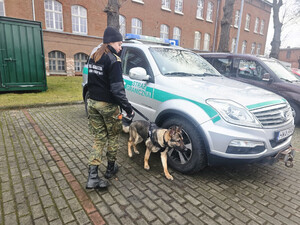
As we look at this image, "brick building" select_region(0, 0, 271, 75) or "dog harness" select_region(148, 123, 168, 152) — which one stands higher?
"brick building" select_region(0, 0, 271, 75)

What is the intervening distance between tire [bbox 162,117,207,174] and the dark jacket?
918mm

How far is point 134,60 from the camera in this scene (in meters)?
4.12

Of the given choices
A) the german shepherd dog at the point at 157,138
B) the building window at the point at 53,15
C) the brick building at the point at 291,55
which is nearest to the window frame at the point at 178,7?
the building window at the point at 53,15

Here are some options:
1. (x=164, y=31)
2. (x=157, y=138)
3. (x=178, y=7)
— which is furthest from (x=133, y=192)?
(x=178, y=7)

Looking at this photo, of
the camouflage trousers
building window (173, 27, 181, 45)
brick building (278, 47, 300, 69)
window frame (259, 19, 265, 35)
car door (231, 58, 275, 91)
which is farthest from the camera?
brick building (278, 47, 300, 69)

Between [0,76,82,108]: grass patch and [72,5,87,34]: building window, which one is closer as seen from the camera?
[0,76,82,108]: grass patch

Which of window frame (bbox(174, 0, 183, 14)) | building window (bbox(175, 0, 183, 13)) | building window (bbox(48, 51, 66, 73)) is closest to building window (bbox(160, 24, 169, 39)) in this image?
window frame (bbox(174, 0, 183, 14))

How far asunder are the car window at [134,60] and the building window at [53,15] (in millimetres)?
14417

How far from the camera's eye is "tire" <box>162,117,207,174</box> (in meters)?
2.90

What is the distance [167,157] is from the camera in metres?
3.46

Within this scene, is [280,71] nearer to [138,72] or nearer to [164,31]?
[138,72]

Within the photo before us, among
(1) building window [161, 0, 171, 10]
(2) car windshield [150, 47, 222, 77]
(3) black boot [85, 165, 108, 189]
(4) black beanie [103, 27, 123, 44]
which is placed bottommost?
(3) black boot [85, 165, 108, 189]

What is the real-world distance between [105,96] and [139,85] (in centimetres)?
141

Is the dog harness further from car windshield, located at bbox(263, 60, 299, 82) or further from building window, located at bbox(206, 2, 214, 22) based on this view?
building window, located at bbox(206, 2, 214, 22)
